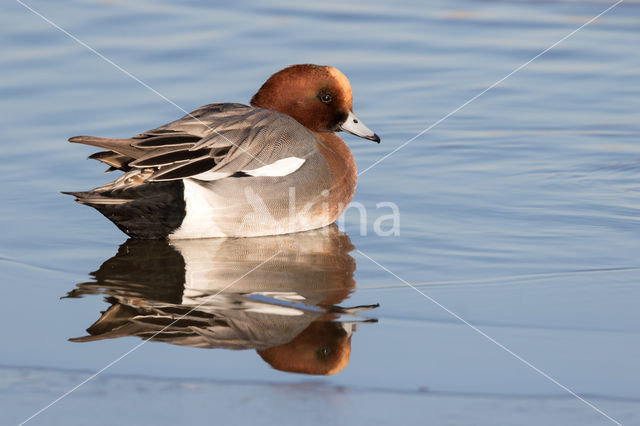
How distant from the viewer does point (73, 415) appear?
13.0 ft

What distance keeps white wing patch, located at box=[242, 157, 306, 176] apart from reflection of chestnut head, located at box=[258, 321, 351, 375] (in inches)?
67.7

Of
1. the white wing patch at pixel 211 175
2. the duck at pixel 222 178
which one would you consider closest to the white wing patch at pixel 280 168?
the duck at pixel 222 178

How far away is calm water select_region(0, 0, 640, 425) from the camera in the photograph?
4.17 metres

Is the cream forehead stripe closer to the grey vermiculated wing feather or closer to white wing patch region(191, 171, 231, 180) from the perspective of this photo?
the grey vermiculated wing feather

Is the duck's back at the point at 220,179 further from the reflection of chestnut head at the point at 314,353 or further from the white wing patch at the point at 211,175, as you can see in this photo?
the reflection of chestnut head at the point at 314,353

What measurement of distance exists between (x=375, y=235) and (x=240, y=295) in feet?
4.40

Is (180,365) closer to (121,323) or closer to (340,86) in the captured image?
(121,323)

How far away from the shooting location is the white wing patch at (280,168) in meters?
6.22

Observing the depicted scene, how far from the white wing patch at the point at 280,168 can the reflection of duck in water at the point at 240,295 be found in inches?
16.6

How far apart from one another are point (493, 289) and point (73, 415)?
2316 millimetres

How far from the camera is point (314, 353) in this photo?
14.7 ft

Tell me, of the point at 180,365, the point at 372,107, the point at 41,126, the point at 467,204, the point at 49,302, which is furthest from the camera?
the point at 372,107

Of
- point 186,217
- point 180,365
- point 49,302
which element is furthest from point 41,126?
point 180,365

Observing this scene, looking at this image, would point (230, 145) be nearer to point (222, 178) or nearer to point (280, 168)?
point (222, 178)
